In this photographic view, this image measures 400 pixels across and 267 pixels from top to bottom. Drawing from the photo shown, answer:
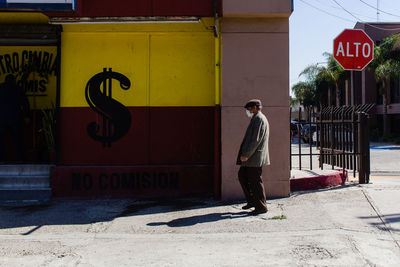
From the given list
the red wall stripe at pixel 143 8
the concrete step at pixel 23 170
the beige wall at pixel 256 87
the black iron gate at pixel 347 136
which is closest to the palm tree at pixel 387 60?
the black iron gate at pixel 347 136

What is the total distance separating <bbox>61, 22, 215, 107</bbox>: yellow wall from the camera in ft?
26.7

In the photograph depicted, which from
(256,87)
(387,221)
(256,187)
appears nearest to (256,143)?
(256,187)

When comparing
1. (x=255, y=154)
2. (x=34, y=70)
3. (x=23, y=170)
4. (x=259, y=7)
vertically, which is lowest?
(x=23, y=170)

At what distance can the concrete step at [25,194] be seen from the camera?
25.6 ft

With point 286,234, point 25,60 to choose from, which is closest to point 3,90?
point 25,60

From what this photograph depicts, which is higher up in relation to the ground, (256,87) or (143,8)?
(143,8)

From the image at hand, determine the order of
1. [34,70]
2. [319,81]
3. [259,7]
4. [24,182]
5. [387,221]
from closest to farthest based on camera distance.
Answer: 1. [387,221]
2. [259,7]
3. [24,182]
4. [34,70]
5. [319,81]

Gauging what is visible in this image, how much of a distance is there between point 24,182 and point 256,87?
15.2ft

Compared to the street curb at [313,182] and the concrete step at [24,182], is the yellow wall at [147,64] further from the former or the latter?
the street curb at [313,182]

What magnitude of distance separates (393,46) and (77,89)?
29170 mm

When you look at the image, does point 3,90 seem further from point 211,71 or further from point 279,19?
point 279,19

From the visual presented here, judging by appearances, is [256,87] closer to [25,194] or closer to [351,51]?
[25,194]

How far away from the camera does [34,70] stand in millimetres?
9703

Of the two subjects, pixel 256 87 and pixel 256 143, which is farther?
pixel 256 87
